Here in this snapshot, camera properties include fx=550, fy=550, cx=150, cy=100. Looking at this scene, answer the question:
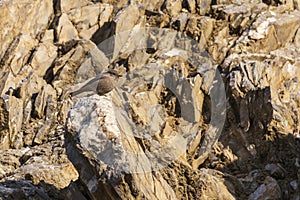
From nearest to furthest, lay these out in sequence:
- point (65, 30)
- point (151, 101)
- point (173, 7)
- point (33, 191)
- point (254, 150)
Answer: point (33, 191)
point (254, 150)
point (151, 101)
point (65, 30)
point (173, 7)

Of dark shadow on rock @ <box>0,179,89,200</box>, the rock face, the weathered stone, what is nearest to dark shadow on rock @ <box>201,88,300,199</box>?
the rock face

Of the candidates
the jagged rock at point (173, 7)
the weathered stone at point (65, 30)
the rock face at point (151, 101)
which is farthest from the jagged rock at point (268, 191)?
the weathered stone at point (65, 30)

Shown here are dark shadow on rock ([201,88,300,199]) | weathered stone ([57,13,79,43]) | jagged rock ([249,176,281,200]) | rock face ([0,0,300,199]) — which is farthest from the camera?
weathered stone ([57,13,79,43])

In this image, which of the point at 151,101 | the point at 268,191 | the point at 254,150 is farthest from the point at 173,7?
the point at 268,191

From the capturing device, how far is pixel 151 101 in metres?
23.4

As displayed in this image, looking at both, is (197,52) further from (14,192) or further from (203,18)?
(14,192)

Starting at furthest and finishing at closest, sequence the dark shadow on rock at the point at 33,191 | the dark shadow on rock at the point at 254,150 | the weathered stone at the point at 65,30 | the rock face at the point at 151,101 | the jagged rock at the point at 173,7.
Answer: the jagged rock at the point at 173,7
the weathered stone at the point at 65,30
the dark shadow on rock at the point at 254,150
the dark shadow on rock at the point at 33,191
the rock face at the point at 151,101

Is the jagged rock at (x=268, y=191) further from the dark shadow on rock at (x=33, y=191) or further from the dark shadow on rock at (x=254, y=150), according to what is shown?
the dark shadow on rock at (x=33, y=191)

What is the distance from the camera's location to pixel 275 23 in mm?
27625

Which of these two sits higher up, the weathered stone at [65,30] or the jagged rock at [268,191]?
the weathered stone at [65,30]

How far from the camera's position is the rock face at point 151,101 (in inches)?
577

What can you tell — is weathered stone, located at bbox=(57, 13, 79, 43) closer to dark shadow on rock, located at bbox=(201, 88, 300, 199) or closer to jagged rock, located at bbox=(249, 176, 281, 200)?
dark shadow on rock, located at bbox=(201, 88, 300, 199)

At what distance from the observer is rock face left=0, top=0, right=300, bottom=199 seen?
14.6m

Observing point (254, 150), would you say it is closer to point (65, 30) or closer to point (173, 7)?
point (173, 7)
